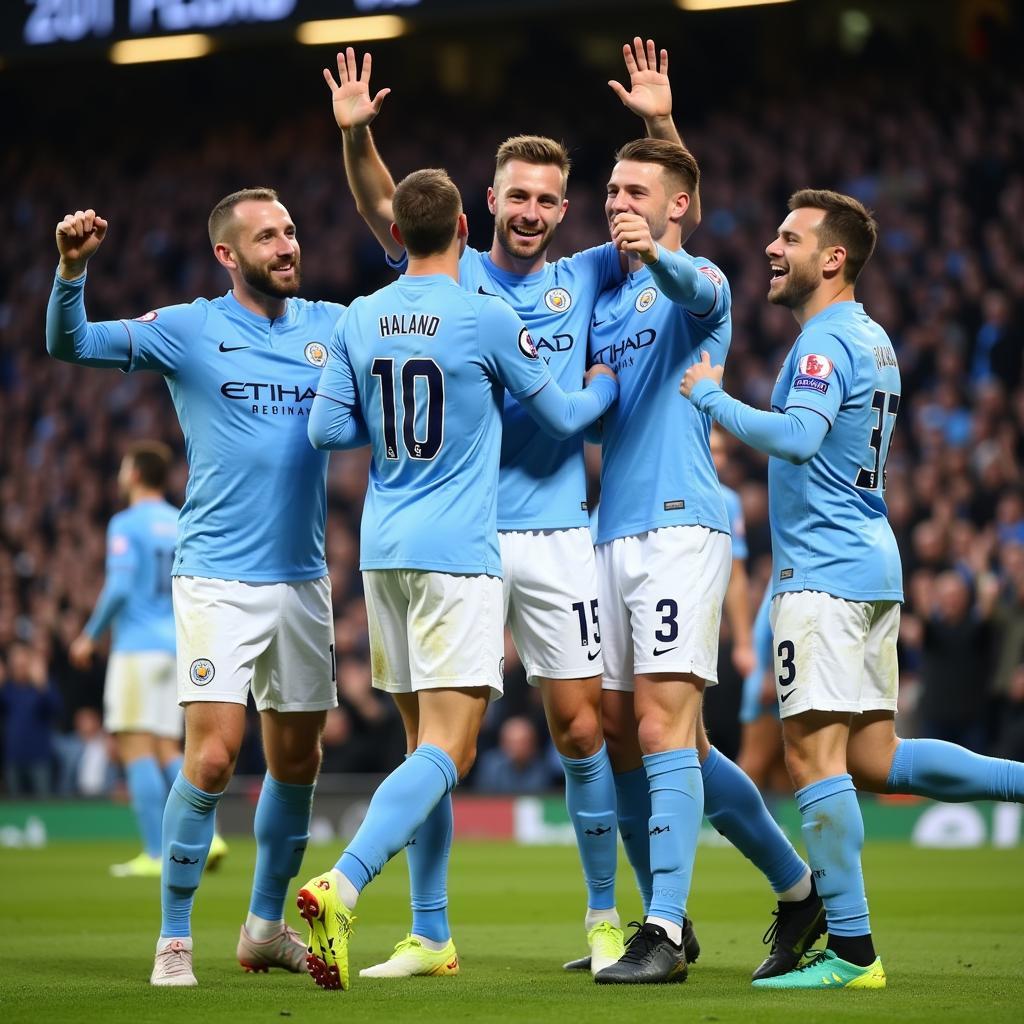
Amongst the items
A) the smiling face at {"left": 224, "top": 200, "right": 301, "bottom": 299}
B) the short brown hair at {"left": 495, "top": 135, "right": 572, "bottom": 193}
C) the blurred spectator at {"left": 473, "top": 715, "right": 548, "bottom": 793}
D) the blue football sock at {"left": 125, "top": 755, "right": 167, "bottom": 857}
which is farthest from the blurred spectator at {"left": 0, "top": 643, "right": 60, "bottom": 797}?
the short brown hair at {"left": 495, "top": 135, "right": 572, "bottom": 193}

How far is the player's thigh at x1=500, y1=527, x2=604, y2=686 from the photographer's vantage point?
574cm

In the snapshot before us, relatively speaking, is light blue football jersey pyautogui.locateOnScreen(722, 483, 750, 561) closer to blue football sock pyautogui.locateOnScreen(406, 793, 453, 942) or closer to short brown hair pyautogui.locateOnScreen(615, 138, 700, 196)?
short brown hair pyautogui.locateOnScreen(615, 138, 700, 196)

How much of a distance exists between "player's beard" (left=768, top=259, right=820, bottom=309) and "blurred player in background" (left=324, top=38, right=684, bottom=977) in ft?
1.48

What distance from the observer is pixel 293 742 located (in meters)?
6.07

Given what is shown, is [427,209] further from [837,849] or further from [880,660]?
[837,849]

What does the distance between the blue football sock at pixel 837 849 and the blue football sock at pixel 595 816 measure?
77cm

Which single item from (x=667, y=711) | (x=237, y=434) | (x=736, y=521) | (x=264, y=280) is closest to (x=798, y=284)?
(x=667, y=711)

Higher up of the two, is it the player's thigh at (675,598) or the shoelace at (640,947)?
the player's thigh at (675,598)

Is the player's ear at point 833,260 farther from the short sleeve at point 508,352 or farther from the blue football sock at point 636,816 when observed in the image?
the blue football sock at point 636,816

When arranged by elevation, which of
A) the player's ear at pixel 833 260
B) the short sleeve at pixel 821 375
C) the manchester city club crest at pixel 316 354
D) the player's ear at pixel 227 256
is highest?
the player's ear at pixel 227 256

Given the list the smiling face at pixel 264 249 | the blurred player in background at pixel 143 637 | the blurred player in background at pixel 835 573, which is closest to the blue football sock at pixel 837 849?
the blurred player in background at pixel 835 573

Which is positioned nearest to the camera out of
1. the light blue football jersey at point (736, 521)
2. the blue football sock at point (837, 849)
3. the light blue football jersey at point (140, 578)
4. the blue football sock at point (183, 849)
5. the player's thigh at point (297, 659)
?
the blue football sock at point (837, 849)

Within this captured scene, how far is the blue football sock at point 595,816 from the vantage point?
5.87 metres

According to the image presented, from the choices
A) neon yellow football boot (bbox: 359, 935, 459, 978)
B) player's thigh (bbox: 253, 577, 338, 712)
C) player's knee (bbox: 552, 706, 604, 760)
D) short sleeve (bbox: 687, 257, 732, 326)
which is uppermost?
short sleeve (bbox: 687, 257, 732, 326)
